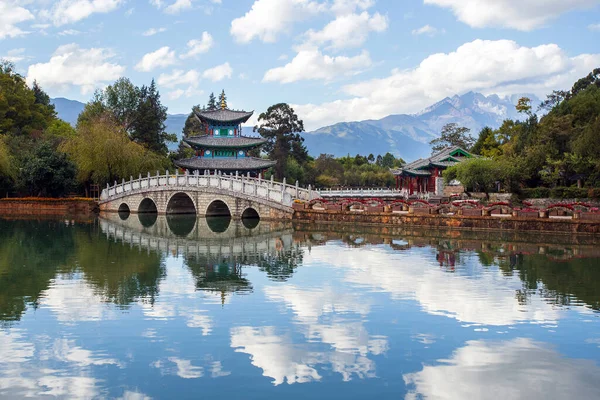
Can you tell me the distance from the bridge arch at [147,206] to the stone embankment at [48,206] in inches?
135

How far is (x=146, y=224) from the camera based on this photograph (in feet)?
97.4

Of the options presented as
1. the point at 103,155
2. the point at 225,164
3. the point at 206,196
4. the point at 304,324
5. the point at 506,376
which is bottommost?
the point at 506,376

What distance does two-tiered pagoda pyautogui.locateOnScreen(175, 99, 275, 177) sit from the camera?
133 ft

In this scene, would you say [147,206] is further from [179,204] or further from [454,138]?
[454,138]

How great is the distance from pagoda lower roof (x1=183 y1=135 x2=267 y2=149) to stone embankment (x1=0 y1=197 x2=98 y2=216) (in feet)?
24.1

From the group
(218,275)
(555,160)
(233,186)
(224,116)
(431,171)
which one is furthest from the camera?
(431,171)

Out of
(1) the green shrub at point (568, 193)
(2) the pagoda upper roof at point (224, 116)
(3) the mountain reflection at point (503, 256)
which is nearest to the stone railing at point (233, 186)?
(3) the mountain reflection at point (503, 256)

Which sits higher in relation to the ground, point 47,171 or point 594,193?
point 47,171

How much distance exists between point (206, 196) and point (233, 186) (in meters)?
2.12

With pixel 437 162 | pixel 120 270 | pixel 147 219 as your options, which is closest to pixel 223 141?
pixel 147 219

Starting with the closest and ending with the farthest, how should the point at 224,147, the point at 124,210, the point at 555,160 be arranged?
the point at 555,160 < the point at 124,210 < the point at 224,147

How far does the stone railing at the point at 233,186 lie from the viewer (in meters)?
29.4

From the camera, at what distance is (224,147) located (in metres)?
41.1

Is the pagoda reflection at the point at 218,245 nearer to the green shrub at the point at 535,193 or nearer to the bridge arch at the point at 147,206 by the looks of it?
the bridge arch at the point at 147,206
